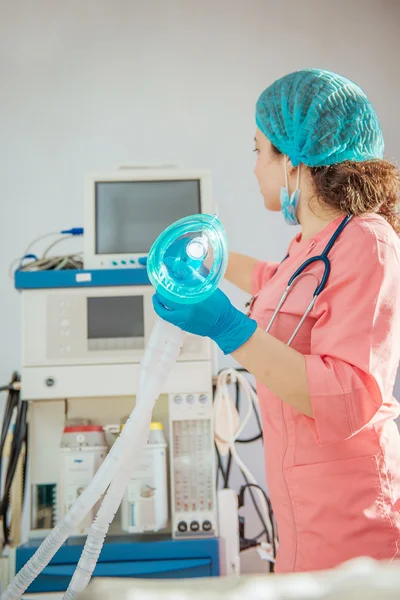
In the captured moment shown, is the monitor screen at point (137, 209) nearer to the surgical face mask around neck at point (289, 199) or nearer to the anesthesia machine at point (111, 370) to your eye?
the anesthesia machine at point (111, 370)

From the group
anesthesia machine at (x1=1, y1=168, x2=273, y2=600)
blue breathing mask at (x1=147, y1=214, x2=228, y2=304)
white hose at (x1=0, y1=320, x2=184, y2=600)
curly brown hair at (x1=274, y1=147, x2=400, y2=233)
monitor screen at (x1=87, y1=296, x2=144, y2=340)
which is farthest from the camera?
monitor screen at (x1=87, y1=296, x2=144, y2=340)

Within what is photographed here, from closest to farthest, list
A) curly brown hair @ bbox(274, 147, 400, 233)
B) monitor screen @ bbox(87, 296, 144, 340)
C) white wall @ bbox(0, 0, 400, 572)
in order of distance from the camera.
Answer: curly brown hair @ bbox(274, 147, 400, 233) < monitor screen @ bbox(87, 296, 144, 340) < white wall @ bbox(0, 0, 400, 572)

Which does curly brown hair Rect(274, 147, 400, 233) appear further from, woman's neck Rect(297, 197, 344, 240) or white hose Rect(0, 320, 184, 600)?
white hose Rect(0, 320, 184, 600)

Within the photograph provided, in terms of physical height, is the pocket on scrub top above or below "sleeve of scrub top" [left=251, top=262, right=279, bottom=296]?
below

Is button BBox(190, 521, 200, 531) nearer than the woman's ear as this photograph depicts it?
No

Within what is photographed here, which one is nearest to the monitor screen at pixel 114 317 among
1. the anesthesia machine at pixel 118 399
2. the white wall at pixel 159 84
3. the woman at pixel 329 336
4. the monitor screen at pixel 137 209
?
the anesthesia machine at pixel 118 399

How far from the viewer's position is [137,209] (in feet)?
6.07

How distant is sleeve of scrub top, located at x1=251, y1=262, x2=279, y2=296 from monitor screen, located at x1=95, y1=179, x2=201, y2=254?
25 centimetres

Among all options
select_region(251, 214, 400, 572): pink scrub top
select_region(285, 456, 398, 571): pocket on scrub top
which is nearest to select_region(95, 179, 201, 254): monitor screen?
select_region(251, 214, 400, 572): pink scrub top

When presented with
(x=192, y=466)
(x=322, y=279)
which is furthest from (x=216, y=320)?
(x=192, y=466)

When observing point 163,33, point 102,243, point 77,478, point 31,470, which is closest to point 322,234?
point 102,243

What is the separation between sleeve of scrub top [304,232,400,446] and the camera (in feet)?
3.60

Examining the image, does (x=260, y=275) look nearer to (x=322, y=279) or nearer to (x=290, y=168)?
(x=290, y=168)

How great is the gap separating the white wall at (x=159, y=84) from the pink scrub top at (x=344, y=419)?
1407 mm
